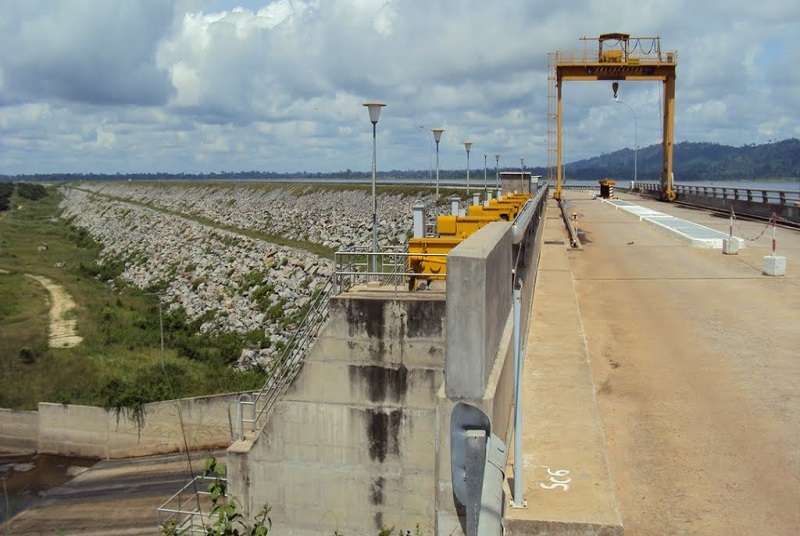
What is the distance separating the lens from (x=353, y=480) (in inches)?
555

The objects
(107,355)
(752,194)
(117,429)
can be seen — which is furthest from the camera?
(752,194)

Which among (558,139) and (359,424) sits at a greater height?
(558,139)

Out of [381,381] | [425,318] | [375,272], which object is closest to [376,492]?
[381,381]

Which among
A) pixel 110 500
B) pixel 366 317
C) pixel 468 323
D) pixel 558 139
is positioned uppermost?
pixel 558 139

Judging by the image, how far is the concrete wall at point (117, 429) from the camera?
23.7 metres

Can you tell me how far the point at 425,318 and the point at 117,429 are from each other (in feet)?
51.2

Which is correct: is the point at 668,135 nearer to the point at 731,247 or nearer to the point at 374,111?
the point at 731,247

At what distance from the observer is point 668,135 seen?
Answer: 50156 millimetres

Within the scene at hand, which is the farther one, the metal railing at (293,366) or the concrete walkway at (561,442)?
the metal railing at (293,366)

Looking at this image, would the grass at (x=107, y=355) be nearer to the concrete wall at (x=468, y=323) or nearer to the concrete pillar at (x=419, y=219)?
the concrete pillar at (x=419, y=219)

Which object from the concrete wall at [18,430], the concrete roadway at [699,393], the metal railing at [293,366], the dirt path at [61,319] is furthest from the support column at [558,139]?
the metal railing at [293,366]

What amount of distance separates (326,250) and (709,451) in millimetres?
46380

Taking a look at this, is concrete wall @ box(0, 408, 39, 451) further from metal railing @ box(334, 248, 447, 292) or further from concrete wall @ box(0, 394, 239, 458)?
metal railing @ box(334, 248, 447, 292)

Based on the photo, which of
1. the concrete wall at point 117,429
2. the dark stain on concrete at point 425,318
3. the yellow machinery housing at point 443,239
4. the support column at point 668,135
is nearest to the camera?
the dark stain on concrete at point 425,318
